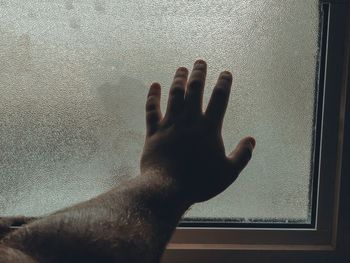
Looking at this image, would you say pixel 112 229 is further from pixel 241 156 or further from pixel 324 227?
pixel 324 227

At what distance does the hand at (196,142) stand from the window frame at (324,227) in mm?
198

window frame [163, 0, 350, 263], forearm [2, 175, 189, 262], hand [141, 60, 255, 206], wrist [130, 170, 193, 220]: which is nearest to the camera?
forearm [2, 175, 189, 262]

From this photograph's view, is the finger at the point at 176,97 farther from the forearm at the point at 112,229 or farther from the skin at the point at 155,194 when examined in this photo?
the forearm at the point at 112,229

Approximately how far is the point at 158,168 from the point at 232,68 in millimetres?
320

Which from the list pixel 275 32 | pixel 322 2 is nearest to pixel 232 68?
pixel 275 32

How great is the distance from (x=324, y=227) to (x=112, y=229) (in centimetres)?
59

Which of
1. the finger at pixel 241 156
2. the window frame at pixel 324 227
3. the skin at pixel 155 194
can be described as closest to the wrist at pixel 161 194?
Result: the skin at pixel 155 194

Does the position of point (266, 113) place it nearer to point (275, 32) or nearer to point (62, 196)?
point (275, 32)

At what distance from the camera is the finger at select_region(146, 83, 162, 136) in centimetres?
101

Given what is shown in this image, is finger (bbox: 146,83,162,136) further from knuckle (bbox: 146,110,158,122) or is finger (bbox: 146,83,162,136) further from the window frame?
the window frame

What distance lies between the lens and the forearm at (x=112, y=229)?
2.19ft

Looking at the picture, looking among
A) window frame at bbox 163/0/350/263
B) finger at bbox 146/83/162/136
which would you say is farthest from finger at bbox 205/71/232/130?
window frame at bbox 163/0/350/263

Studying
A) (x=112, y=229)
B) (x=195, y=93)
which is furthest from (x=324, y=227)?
(x=112, y=229)

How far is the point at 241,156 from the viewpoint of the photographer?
0.98 meters
